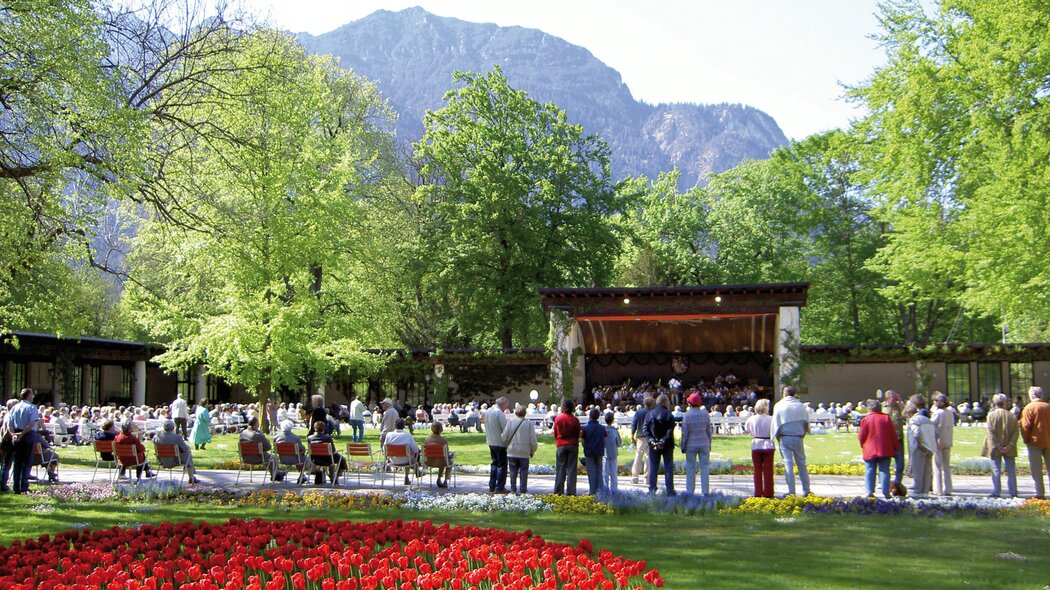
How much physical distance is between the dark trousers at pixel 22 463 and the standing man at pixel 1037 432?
13.6 meters

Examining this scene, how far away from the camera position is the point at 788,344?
31.5 metres

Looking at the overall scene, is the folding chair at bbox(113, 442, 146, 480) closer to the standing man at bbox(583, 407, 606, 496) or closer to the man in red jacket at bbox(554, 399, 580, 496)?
the man in red jacket at bbox(554, 399, 580, 496)

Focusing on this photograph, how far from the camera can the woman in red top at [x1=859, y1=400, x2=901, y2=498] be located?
12.1 metres

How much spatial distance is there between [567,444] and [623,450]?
29.5ft

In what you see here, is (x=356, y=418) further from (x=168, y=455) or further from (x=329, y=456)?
Answer: (x=168, y=455)

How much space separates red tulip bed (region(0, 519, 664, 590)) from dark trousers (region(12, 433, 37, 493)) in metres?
6.15

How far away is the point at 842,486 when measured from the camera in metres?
14.3

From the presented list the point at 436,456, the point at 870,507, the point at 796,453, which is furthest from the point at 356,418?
the point at 870,507

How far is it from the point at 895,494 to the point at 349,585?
31.1 feet

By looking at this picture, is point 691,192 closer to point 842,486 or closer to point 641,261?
point 641,261

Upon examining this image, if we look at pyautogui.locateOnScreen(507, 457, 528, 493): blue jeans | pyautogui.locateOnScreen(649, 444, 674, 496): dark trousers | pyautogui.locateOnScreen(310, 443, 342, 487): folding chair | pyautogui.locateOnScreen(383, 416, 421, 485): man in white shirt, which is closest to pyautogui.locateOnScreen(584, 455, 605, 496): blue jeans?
pyautogui.locateOnScreen(649, 444, 674, 496): dark trousers

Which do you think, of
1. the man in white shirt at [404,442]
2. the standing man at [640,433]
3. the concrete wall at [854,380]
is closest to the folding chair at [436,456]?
the man in white shirt at [404,442]

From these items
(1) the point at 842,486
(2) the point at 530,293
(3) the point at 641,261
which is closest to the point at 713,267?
(3) the point at 641,261

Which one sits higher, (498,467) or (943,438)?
(943,438)
